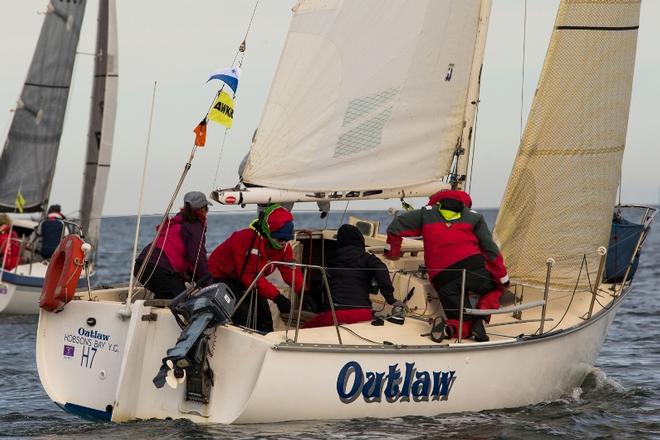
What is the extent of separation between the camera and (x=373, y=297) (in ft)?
34.6

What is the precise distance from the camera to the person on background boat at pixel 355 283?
9.38 meters

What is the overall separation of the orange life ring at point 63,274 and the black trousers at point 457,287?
283cm

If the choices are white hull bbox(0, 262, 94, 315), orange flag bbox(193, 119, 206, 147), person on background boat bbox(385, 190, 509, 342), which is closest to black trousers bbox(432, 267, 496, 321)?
person on background boat bbox(385, 190, 509, 342)

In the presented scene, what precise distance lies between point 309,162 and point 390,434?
8.31 feet

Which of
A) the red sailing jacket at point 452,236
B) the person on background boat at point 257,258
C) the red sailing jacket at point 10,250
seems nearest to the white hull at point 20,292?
the red sailing jacket at point 10,250

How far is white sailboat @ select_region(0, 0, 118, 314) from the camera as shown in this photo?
2341 centimetres

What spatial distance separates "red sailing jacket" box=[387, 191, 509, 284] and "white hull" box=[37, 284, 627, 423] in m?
0.54

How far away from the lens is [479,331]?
941cm

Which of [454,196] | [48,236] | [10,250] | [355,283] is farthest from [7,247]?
[454,196]

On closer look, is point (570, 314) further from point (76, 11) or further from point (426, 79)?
point (76, 11)

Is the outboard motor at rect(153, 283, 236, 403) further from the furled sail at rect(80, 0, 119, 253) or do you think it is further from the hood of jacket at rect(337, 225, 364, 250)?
the furled sail at rect(80, 0, 119, 253)

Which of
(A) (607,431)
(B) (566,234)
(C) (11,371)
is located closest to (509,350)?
(A) (607,431)

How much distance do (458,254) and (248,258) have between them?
167cm

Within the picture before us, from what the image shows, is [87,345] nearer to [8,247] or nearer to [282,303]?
[282,303]
